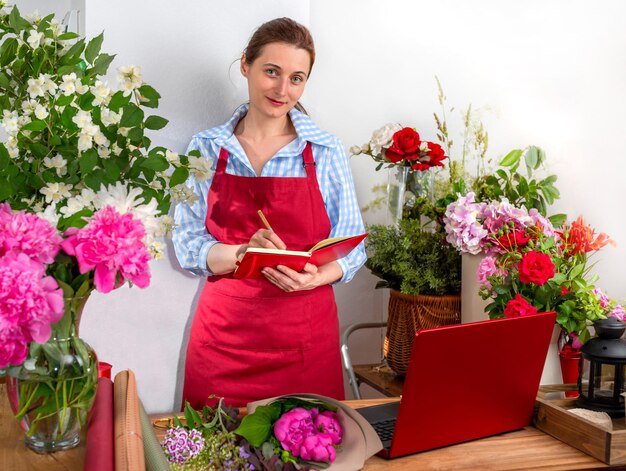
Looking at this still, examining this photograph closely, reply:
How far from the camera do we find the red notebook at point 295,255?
2.18 m

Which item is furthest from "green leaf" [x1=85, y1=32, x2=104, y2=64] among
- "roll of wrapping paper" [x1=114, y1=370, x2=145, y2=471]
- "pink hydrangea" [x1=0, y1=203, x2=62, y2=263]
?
"roll of wrapping paper" [x1=114, y1=370, x2=145, y2=471]

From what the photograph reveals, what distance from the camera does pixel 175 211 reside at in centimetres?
277

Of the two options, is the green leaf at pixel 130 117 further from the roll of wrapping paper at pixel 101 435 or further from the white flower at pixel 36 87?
the roll of wrapping paper at pixel 101 435

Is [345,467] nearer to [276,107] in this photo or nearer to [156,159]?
[156,159]

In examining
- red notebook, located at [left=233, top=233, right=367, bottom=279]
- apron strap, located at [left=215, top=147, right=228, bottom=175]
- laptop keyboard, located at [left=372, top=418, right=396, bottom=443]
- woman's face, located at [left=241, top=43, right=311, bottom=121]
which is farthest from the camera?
apron strap, located at [left=215, top=147, right=228, bottom=175]

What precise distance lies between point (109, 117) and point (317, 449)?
77 centimetres

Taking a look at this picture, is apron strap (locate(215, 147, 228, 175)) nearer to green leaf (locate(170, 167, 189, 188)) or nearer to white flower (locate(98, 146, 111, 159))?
green leaf (locate(170, 167, 189, 188))

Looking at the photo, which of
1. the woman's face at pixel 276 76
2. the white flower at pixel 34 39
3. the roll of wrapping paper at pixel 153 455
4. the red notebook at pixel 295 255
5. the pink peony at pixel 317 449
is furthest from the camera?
the woman's face at pixel 276 76

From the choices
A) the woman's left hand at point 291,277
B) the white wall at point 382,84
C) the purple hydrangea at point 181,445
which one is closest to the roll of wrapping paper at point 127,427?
the purple hydrangea at point 181,445

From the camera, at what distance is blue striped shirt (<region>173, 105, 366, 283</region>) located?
271cm

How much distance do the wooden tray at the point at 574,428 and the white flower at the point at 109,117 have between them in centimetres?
122

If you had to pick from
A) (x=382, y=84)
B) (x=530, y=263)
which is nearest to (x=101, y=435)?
(x=530, y=263)

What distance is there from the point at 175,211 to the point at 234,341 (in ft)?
1.70

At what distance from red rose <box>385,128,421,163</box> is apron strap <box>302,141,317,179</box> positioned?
302 mm
